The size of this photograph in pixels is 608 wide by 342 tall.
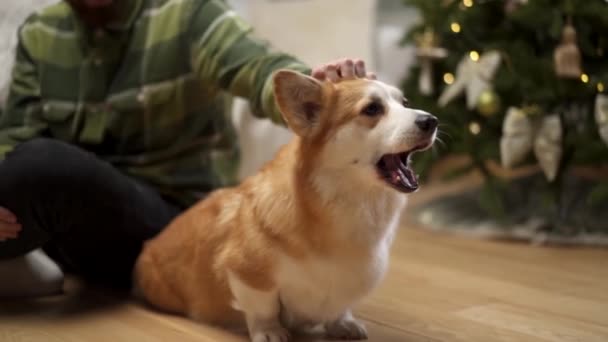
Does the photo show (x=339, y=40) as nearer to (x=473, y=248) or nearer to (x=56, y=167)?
(x=473, y=248)

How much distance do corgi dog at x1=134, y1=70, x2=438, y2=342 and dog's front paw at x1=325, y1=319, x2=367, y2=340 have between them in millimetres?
77

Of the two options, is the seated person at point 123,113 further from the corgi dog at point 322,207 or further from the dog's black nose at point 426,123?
the dog's black nose at point 426,123

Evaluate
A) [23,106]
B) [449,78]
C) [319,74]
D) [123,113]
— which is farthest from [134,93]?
[449,78]

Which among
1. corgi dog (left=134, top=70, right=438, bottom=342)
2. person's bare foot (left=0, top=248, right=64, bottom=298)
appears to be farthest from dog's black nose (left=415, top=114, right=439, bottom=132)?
person's bare foot (left=0, top=248, right=64, bottom=298)

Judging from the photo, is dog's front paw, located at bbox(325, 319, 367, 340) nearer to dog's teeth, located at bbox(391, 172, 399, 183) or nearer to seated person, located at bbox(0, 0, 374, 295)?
dog's teeth, located at bbox(391, 172, 399, 183)

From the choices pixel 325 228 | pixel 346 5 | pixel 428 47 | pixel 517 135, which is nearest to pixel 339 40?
pixel 346 5

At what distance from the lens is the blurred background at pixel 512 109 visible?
2.11 m

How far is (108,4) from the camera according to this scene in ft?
5.38

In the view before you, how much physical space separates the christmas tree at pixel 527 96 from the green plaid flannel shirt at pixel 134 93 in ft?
2.56

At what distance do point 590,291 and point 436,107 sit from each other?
90cm

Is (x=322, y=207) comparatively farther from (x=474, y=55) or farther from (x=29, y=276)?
(x=474, y=55)

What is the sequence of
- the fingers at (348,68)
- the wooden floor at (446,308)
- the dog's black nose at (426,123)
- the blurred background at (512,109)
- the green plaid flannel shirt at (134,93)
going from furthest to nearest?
the blurred background at (512,109) → the green plaid flannel shirt at (134,93) → the wooden floor at (446,308) → the fingers at (348,68) → the dog's black nose at (426,123)

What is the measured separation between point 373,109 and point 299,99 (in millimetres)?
127

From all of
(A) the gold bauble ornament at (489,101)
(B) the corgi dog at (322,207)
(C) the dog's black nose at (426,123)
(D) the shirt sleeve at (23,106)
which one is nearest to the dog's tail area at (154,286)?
(B) the corgi dog at (322,207)
